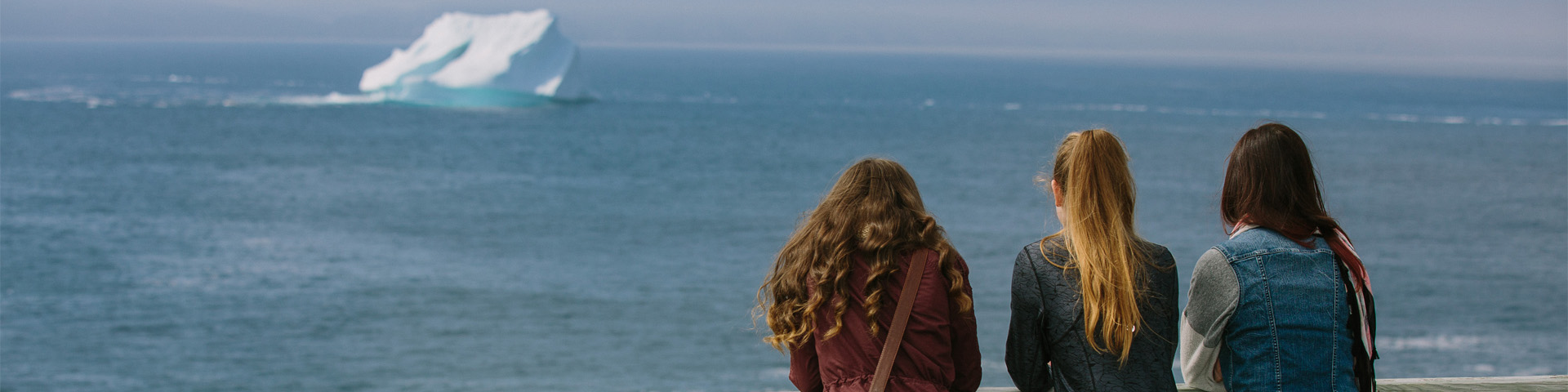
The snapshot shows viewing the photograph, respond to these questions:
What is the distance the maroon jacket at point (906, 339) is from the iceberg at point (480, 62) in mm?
40049

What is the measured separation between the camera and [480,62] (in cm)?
4406

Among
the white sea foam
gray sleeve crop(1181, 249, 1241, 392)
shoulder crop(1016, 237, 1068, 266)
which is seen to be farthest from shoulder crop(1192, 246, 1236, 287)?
the white sea foam

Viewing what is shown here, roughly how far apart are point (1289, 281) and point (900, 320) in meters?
0.70

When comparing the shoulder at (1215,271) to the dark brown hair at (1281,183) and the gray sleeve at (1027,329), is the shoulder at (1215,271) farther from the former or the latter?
the gray sleeve at (1027,329)

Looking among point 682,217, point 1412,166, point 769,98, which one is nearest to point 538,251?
→ point 682,217

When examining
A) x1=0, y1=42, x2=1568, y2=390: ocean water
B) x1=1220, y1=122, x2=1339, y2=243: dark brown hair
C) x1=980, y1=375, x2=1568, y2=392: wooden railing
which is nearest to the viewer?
x1=1220, y1=122, x2=1339, y2=243: dark brown hair

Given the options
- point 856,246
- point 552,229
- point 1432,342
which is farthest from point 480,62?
point 856,246

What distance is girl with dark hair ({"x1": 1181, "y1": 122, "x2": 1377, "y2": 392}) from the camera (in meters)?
1.90

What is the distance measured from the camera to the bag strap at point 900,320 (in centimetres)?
198

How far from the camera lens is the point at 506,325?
2052 centimetres

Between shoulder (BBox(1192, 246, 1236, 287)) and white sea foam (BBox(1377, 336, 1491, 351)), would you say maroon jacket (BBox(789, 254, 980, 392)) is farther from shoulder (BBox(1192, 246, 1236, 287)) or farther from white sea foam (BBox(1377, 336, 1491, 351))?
white sea foam (BBox(1377, 336, 1491, 351))

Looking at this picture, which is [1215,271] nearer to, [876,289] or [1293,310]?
[1293,310]

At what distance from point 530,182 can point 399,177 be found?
4952 mm

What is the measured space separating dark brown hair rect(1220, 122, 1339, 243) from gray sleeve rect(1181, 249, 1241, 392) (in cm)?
11
